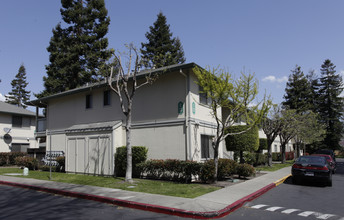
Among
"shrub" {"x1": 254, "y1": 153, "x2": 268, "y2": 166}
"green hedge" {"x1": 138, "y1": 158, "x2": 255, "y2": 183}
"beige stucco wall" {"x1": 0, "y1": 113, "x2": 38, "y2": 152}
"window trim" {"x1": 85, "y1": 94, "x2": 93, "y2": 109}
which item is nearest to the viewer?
"green hedge" {"x1": 138, "y1": 158, "x2": 255, "y2": 183}

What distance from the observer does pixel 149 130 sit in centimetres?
1516

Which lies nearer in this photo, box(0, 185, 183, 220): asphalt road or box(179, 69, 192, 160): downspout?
box(0, 185, 183, 220): asphalt road

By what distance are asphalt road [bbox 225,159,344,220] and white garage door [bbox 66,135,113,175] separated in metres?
8.93

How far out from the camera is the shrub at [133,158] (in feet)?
47.0

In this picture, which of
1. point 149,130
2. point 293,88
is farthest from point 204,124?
point 293,88

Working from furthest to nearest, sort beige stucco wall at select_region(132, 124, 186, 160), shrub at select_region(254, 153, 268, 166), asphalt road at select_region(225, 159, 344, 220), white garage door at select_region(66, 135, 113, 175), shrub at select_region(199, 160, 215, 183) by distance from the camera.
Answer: shrub at select_region(254, 153, 268, 166) < white garage door at select_region(66, 135, 113, 175) < beige stucco wall at select_region(132, 124, 186, 160) < shrub at select_region(199, 160, 215, 183) < asphalt road at select_region(225, 159, 344, 220)

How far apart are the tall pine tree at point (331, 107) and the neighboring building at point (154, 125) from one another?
42.7 metres

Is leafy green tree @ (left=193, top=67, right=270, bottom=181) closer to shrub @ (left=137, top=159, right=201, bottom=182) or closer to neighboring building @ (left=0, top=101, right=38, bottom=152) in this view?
shrub @ (left=137, top=159, right=201, bottom=182)

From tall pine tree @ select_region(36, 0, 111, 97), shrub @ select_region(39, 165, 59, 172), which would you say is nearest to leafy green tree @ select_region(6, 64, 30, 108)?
tall pine tree @ select_region(36, 0, 111, 97)

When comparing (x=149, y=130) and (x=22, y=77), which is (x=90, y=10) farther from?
(x=22, y=77)

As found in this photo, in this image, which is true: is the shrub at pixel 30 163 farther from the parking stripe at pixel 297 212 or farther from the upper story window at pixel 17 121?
the parking stripe at pixel 297 212

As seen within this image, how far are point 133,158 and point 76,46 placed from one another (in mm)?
26479

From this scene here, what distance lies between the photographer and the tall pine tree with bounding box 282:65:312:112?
50825 millimetres

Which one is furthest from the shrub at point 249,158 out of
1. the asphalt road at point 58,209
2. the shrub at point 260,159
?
the asphalt road at point 58,209
